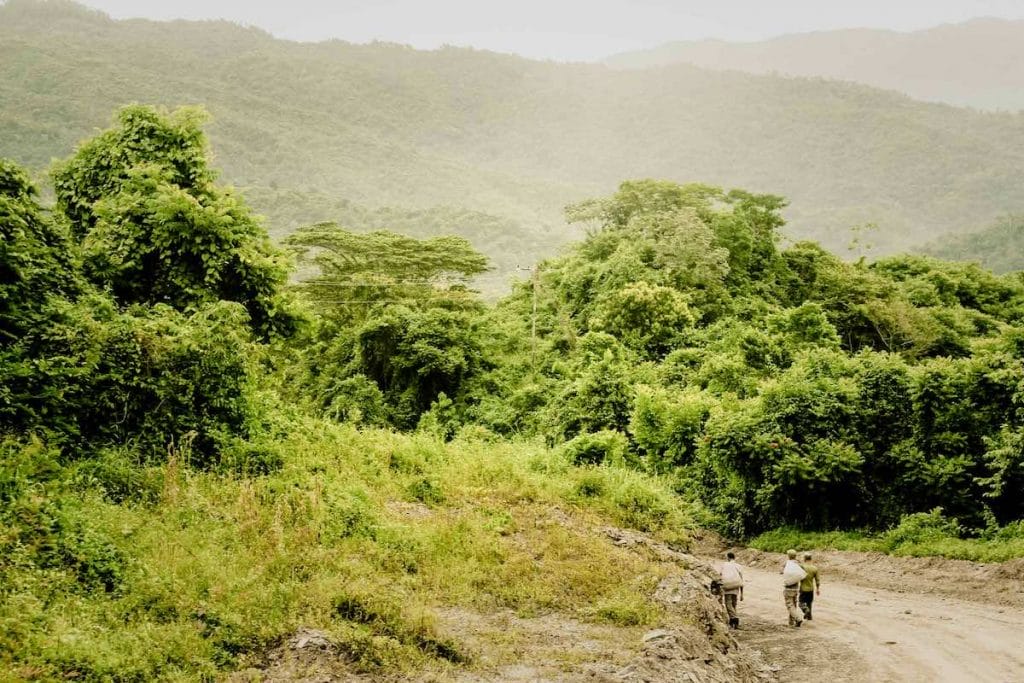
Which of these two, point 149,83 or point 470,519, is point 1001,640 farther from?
point 149,83

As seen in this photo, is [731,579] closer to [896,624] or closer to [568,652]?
[896,624]

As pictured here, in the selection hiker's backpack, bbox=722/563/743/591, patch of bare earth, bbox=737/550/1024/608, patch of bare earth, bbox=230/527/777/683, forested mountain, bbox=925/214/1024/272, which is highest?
forested mountain, bbox=925/214/1024/272

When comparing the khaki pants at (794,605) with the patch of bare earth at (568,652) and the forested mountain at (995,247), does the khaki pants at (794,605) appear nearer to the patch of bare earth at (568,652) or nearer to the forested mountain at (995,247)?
the patch of bare earth at (568,652)

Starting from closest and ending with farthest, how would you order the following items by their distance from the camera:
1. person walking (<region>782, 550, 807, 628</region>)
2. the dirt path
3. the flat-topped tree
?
the dirt path, person walking (<region>782, 550, 807, 628</region>), the flat-topped tree

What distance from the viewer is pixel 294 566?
10.2 metres

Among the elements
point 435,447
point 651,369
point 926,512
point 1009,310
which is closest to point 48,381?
point 435,447

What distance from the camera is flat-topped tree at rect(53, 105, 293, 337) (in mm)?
14766

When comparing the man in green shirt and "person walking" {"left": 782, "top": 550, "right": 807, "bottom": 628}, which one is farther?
the man in green shirt

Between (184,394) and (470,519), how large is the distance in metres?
5.53

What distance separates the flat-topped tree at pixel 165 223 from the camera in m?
14.8

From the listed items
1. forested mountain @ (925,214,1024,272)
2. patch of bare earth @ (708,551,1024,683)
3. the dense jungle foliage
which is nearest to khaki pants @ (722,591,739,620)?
patch of bare earth @ (708,551,1024,683)

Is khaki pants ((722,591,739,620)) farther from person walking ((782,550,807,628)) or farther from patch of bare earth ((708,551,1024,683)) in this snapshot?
person walking ((782,550,807,628))

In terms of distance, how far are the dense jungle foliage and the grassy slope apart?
41 millimetres

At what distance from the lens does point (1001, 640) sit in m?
13.2
